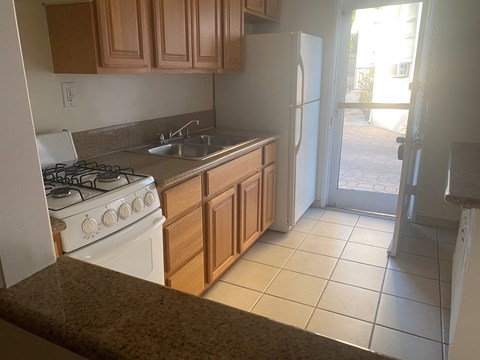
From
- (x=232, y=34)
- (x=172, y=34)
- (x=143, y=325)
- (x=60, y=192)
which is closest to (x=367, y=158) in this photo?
(x=232, y=34)

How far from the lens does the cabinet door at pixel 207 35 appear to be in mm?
2365

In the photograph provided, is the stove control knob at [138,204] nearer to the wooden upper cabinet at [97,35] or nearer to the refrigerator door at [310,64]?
the wooden upper cabinet at [97,35]

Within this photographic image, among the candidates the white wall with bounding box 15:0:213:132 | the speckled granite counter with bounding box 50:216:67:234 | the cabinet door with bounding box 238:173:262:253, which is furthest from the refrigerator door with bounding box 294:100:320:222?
the speckled granite counter with bounding box 50:216:67:234

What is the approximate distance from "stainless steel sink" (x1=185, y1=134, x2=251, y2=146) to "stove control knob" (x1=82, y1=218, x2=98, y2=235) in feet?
4.76

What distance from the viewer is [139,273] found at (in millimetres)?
1627

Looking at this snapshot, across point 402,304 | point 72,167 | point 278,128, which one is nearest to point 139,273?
point 72,167

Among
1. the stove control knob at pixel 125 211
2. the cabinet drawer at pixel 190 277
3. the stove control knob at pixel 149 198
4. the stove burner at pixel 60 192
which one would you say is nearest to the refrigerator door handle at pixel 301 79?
the cabinet drawer at pixel 190 277

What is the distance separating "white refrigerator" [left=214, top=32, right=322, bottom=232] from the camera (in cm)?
289

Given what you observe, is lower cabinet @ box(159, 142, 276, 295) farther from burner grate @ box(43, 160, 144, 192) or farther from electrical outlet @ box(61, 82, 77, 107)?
electrical outlet @ box(61, 82, 77, 107)

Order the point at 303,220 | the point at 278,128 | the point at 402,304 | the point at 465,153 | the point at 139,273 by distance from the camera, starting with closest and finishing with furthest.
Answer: the point at 139,273
the point at 465,153
the point at 402,304
the point at 278,128
the point at 303,220

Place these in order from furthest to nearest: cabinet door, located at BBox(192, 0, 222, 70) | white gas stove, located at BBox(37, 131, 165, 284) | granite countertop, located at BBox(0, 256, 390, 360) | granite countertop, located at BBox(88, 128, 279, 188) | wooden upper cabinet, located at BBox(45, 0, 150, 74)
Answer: cabinet door, located at BBox(192, 0, 222, 70) < granite countertop, located at BBox(88, 128, 279, 188) < wooden upper cabinet, located at BBox(45, 0, 150, 74) < white gas stove, located at BBox(37, 131, 165, 284) < granite countertop, located at BBox(0, 256, 390, 360)

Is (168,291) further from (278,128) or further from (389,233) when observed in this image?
(389,233)

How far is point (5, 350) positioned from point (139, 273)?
3.13 feet

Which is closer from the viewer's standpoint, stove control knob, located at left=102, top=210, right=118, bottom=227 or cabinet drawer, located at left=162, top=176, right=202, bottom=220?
stove control knob, located at left=102, top=210, right=118, bottom=227
